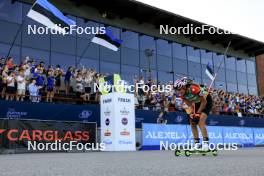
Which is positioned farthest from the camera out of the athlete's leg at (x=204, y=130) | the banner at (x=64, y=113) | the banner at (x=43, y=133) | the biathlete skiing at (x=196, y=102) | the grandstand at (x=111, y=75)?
the grandstand at (x=111, y=75)

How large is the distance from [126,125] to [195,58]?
61.5ft

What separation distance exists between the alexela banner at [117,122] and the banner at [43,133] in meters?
0.66

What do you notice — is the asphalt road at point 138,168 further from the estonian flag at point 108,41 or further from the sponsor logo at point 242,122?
the sponsor logo at point 242,122

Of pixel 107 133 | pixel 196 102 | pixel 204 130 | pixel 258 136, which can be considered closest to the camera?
pixel 204 130

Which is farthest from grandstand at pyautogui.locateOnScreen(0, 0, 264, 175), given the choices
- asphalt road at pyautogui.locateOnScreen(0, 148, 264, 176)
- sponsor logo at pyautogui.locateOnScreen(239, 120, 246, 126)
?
asphalt road at pyautogui.locateOnScreen(0, 148, 264, 176)

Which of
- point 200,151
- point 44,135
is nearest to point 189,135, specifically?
point 44,135

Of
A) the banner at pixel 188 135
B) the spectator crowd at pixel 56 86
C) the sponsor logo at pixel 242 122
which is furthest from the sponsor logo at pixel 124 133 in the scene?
the sponsor logo at pixel 242 122

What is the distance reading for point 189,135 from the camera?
21.5 meters

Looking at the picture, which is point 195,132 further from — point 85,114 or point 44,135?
point 85,114

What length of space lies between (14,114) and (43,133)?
4.77 feet

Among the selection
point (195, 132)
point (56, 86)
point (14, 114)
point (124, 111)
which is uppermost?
point (56, 86)

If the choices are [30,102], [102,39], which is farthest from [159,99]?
[30,102]

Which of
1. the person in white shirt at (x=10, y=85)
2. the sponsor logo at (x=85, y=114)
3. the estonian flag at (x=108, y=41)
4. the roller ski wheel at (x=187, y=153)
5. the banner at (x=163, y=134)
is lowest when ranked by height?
the roller ski wheel at (x=187, y=153)

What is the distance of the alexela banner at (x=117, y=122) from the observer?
17344 millimetres
